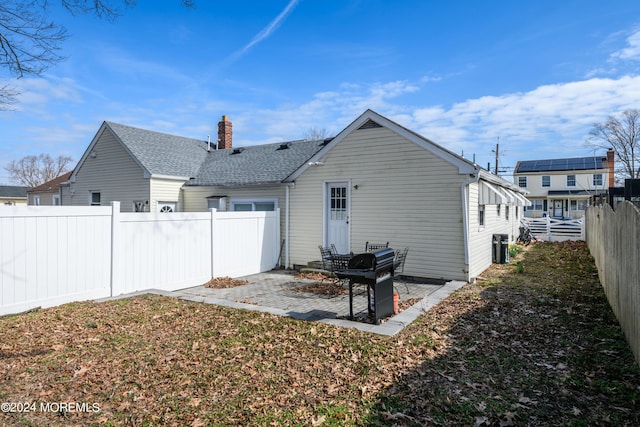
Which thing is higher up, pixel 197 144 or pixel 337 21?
pixel 337 21

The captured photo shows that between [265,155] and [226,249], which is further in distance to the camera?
[265,155]

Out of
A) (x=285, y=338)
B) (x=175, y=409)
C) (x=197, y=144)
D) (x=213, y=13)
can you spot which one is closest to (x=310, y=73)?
(x=213, y=13)

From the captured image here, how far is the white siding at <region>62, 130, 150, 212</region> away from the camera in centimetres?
1622

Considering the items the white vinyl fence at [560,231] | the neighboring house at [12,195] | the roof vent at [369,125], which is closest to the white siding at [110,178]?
the roof vent at [369,125]

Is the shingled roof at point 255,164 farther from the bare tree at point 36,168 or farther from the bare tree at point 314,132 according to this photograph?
the bare tree at point 36,168

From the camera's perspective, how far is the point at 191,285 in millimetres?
9852

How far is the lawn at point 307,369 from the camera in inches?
137

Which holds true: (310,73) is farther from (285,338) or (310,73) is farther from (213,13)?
(285,338)

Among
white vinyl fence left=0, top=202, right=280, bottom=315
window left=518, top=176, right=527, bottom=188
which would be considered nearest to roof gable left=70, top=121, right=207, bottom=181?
white vinyl fence left=0, top=202, right=280, bottom=315

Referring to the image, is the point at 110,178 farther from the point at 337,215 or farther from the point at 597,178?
the point at 597,178

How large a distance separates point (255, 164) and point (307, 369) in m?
13.0

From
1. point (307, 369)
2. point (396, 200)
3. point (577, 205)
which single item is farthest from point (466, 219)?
point (577, 205)

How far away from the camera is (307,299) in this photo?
8461mm

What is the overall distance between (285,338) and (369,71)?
455 inches
